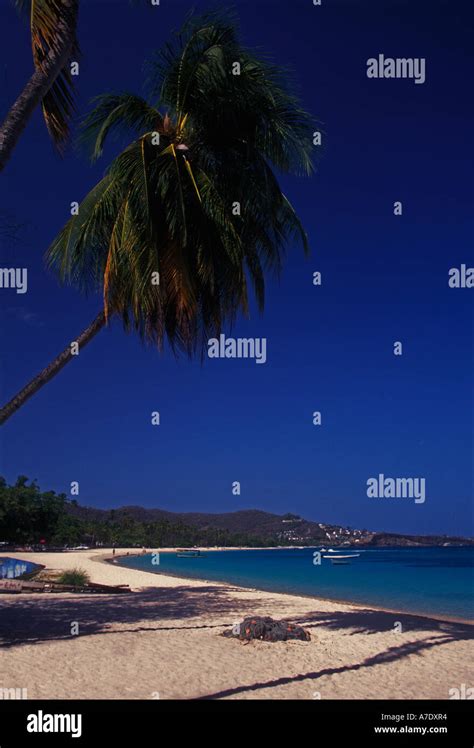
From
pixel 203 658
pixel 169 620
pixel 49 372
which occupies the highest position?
pixel 49 372

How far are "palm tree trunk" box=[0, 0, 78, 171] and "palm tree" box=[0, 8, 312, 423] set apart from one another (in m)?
2.50

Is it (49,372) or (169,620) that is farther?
(169,620)

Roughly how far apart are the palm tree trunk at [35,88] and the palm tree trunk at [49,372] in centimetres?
322

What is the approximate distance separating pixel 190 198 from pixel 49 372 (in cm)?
367

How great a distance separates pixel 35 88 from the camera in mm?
7227

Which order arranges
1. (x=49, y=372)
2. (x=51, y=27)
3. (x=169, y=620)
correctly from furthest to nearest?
(x=169, y=620), (x=49, y=372), (x=51, y=27)

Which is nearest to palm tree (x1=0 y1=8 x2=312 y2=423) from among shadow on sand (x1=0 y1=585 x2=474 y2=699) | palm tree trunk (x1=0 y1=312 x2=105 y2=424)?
palm tree trunk (x1=0 y1=312 x2=105 y2=424)

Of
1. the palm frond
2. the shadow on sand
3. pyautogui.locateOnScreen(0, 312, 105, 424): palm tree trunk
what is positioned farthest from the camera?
the shadow on sand

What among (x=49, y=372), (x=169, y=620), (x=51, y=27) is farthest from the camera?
(x=169, y=620)

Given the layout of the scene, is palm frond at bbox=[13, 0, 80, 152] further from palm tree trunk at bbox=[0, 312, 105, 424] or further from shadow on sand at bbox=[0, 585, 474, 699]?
shadow on sand at bbox=[0, 585, 474, 699]

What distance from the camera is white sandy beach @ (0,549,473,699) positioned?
796 centimetres

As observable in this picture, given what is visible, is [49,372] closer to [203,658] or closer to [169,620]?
[203,658]

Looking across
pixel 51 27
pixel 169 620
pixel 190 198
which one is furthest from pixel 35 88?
pixel 169 620
